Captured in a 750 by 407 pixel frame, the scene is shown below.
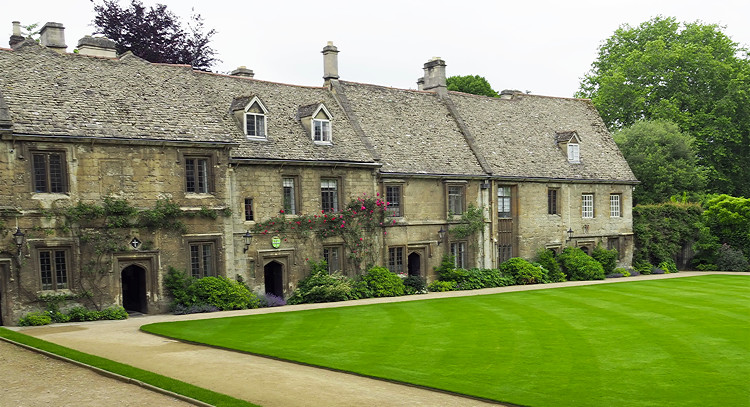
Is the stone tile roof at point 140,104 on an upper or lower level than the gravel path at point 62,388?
upper

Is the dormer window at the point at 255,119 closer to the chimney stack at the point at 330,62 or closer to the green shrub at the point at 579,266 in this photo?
the chimney stack at the point at 330,62

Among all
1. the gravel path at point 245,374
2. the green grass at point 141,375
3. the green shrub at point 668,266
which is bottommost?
the green shrub at point 668,266

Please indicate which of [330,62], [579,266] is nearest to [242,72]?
[330,62]

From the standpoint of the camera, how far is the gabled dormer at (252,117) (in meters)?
27.6

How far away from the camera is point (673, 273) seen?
1548 inches

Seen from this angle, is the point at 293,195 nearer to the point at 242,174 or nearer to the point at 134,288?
the point at 242,174

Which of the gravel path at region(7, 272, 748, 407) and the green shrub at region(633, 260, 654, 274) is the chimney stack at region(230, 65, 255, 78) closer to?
the gravel path at region(7, 272, 748, 407)

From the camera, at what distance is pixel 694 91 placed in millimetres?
50625

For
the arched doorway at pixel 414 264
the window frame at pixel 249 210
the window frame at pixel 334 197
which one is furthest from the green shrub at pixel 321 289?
the arched doorway at pixel 414 264

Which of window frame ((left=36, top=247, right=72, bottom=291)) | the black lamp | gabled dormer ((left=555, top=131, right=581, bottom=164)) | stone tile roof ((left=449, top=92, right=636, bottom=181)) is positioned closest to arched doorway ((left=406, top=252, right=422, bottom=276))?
the black lamp

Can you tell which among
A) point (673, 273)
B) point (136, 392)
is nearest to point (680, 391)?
point (136, 392)

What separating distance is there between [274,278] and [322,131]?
673 cm

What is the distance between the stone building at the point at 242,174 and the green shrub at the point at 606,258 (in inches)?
34.5

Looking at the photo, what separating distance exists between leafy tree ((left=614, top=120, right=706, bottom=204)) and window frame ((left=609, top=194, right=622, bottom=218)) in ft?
23.0
